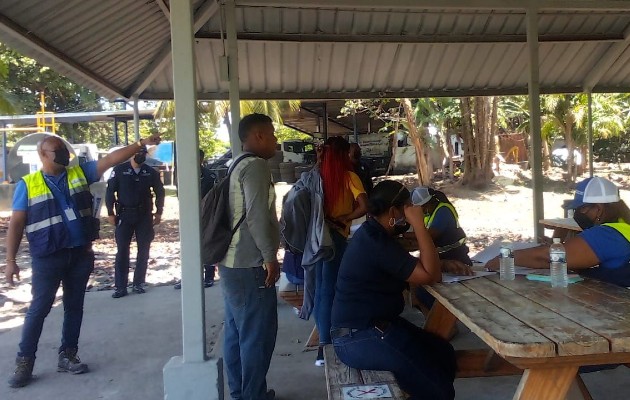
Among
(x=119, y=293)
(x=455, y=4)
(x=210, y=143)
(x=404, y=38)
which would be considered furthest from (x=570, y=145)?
(x=210, y=143)

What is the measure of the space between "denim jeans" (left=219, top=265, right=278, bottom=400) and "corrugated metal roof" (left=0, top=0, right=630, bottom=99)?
3053 mm

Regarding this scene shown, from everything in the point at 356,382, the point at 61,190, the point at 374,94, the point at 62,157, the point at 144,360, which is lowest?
the point at 144,360

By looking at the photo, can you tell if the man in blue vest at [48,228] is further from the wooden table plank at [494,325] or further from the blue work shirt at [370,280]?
the wooden table plank at [494,325]

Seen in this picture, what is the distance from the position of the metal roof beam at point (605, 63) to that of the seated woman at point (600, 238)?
627 centimetres

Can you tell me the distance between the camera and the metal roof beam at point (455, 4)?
586 centimetres

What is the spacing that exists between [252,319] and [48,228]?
1992 millimetres

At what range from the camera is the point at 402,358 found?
9.21 feet

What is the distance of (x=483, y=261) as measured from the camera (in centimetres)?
372

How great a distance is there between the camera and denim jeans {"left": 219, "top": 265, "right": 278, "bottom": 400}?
11.1 ft

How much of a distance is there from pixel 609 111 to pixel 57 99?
2546cm

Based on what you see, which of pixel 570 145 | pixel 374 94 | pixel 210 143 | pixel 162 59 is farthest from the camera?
pixel 210 143

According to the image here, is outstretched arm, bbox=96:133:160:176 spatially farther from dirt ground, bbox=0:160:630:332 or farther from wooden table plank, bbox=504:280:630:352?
dirt ground, bbox=0:160:630:332

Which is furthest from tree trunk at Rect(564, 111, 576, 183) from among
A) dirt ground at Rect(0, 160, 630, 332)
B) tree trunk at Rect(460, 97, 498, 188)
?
tree trunk at Rect(460, 97, 498, 188)

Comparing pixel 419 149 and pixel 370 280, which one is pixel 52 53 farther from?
pixel 419 149
